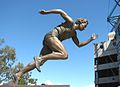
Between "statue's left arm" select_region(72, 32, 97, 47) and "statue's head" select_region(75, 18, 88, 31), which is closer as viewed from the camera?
"statue's head" select_region(75, 18, 88, 31)

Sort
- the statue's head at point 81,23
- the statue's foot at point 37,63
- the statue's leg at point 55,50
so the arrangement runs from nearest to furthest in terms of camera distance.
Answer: the statue's foot at point 37,63 < the statue's leg at point 55,50 < the statue's head at point 81,23

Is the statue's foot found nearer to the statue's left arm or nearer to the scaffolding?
the statue's left arm

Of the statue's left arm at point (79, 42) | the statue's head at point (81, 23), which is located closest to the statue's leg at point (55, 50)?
the statue's left arm at point (79, 42)

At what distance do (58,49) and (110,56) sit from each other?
2478 inches

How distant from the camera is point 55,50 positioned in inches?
376

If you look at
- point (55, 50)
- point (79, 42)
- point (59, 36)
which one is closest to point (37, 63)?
point (55, 50)

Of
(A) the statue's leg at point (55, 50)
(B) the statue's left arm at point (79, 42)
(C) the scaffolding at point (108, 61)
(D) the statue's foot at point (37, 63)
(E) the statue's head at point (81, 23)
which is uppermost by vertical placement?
(C) the scaffolding at point (108, 61)

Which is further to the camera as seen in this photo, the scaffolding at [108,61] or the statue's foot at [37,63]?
the scaffolding at [108,61]

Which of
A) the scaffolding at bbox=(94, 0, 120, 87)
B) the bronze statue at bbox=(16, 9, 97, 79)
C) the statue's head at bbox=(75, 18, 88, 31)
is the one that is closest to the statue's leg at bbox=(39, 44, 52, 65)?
the bronze statue at bbox=(16, 9, 97, 79)

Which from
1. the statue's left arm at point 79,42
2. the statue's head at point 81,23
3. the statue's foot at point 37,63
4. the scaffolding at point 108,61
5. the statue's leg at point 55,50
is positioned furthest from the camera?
the scaffolding at point 108,61

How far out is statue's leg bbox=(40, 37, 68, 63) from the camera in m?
9.42

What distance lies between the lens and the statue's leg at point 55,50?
942 centimetres

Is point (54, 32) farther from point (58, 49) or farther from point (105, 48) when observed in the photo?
Answer: point (105, 48)

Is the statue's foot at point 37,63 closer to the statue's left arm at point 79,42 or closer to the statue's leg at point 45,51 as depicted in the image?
the statue's leg at point 45,51
